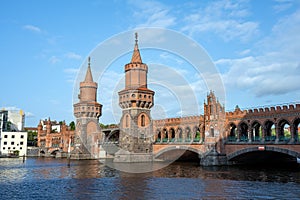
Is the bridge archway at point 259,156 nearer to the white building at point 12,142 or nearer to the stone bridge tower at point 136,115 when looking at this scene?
the stone bridge tower at point 136,115

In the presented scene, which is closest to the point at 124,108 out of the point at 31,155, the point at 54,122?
the point at 31,155

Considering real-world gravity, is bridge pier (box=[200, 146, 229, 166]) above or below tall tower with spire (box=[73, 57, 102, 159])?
below

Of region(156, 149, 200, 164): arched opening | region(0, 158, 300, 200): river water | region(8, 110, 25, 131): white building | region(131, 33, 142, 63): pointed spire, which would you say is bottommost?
region(0, 158, 300, 200): river water

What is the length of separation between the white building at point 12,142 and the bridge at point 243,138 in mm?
54735

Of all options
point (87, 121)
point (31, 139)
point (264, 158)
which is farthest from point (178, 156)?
point (31, 139)

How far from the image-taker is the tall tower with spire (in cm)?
8369

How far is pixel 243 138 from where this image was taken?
52.2m

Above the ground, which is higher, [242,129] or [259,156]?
[242,129]

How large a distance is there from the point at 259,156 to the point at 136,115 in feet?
82.6

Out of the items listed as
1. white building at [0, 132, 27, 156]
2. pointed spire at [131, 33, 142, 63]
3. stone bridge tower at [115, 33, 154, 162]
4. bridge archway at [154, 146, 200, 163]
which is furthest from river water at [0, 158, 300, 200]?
white building at [0, 132, 27, 156]

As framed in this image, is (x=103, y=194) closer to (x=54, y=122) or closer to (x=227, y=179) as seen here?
(x=227, y=179)

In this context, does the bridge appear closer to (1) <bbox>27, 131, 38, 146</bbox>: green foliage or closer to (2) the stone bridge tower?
(2) the stone bridge tower

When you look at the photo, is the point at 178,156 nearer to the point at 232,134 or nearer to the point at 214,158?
the point at 232,134

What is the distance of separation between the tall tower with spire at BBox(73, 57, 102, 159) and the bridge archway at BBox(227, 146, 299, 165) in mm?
41293
